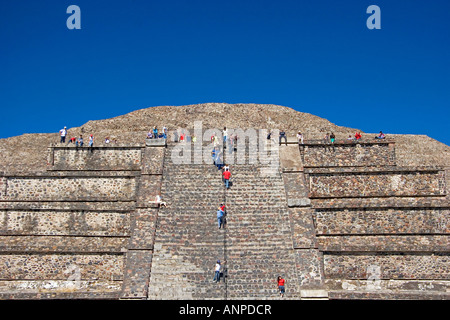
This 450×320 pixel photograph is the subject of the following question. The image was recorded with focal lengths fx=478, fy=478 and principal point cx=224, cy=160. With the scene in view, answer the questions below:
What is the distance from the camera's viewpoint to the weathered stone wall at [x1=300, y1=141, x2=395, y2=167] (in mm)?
18125

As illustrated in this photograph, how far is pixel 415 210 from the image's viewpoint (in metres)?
15.2

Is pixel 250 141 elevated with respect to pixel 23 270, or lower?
elevated

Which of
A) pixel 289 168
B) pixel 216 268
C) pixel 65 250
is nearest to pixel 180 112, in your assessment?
pixel 289 168

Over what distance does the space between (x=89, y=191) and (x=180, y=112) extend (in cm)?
1510

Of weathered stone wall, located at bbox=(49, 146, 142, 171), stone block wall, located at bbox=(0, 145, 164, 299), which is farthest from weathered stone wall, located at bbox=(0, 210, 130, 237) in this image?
weathered stone wall, located at bbox=(49, 146, 142, 171)

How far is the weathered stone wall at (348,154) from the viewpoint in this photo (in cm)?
1812

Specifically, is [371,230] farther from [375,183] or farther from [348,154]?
[348,154]

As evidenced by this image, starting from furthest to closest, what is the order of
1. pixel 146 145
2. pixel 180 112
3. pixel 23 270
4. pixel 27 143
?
pixel 180 112, pixel 27 143, pixel 146 145, pixel 23 270

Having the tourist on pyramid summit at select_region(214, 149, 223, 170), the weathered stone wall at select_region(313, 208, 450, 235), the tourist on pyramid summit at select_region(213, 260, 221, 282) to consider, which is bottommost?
the tourist on pyramid summit at select_region(213, 260, 221, 282)

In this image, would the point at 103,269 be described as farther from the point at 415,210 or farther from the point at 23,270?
the point at 415,210

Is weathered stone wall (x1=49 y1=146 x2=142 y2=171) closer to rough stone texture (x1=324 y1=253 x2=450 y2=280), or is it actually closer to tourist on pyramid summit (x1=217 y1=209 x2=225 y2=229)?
tourist on pyramid summit (x1=217 y1=209 x2=225 y2=229)

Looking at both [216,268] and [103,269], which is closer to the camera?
[216,268]

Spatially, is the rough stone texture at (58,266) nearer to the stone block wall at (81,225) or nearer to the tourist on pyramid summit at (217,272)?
the stone block wall at (81,225)

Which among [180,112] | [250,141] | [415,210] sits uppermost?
[180,112]
